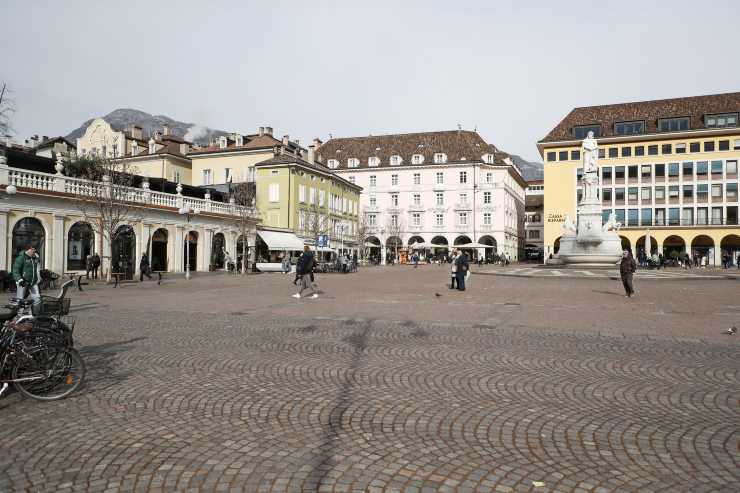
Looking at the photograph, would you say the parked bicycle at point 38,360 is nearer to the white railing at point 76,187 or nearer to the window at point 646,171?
the white railing at point 76,187

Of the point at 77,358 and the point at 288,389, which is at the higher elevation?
the point at 77,358

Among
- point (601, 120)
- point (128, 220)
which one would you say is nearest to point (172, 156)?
point (128, 220)

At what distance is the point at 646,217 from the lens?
67750 mm

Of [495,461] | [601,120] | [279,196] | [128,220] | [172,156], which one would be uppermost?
[601,120]

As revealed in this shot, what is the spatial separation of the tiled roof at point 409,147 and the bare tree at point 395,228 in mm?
8528

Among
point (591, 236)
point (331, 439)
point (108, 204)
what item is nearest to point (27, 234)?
point (108, 204)

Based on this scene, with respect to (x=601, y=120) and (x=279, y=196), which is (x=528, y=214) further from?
(x=279, y=196)

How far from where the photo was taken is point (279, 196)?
183 ft

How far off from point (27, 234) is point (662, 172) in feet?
223

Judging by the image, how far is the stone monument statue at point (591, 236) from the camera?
3691 centimetres

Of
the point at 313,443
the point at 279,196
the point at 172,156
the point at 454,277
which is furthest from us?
the point at 172,156

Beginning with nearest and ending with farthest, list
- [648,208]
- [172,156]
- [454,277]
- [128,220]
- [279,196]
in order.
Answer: [454,277], [128,220], [279,196], [172,156], [648,208]

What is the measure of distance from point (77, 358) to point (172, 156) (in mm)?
61564

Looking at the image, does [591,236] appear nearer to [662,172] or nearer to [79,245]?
[79,245]
